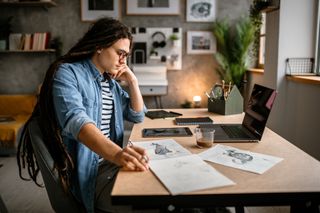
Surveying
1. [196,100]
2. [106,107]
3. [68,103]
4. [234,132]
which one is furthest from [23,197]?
[196,100]

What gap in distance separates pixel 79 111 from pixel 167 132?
1.69 ft

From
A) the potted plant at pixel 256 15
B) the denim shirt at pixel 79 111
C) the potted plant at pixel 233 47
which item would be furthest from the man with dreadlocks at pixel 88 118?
the potted plant at pixel 233 47

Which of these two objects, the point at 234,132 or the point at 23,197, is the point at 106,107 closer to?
the point at 234,132

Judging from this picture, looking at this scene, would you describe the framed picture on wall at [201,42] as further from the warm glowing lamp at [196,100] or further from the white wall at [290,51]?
the white wall at [290,51]

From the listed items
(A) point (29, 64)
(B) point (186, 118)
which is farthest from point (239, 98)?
(A) point (29, 64)

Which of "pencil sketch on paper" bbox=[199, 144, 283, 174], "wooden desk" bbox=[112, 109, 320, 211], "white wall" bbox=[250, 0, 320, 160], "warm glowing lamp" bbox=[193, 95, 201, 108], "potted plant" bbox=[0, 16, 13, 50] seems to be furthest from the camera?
"warm glowing lamp" bbox=[193, 95, 201, 108]

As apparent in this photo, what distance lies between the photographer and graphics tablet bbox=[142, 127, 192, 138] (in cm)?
149

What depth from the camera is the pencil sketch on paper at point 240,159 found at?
1.06m

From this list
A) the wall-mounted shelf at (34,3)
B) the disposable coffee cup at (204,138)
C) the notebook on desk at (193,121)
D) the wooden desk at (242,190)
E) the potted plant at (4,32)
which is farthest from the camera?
the potted plant at (4,32)

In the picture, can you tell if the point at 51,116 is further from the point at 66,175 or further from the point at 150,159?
the point at 150,159

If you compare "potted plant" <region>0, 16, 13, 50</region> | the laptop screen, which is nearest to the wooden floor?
the laptop screen

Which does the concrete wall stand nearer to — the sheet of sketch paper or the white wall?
the white wall

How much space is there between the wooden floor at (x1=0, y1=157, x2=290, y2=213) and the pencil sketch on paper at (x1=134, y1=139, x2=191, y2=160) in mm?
989

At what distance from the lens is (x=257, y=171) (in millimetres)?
1019
